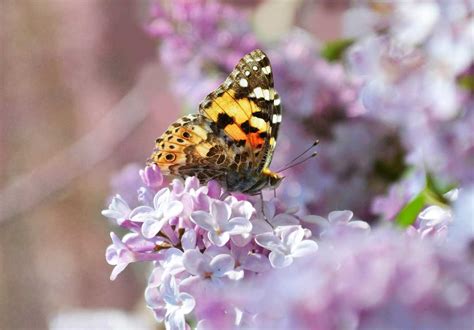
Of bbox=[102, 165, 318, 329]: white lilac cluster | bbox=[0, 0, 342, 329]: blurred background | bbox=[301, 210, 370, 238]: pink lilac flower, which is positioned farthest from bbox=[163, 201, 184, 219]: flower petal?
bbox=[0, 0, 342, 329]: blurred background

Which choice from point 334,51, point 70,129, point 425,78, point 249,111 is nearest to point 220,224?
point 249,111

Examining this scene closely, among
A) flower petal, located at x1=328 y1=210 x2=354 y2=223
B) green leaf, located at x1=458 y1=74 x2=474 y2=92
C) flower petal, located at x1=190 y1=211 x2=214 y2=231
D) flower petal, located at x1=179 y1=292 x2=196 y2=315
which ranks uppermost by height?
flower petal, located at x1=190 y1=211 x2=214 y2=231

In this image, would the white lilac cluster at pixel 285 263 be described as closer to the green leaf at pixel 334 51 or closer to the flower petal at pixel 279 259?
the flower petal at pixel 279 259

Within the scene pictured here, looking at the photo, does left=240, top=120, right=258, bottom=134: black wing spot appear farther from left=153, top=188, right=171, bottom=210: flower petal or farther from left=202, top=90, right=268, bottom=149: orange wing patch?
left=153, top=188, right=171, bottom=210: flower petal

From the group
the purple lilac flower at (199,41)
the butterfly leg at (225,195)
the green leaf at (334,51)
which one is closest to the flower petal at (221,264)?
the butterfly leg at (225,195)

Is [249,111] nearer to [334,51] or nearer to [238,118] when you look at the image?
[238,118]

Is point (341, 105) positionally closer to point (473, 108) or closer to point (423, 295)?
point (473, 108)
